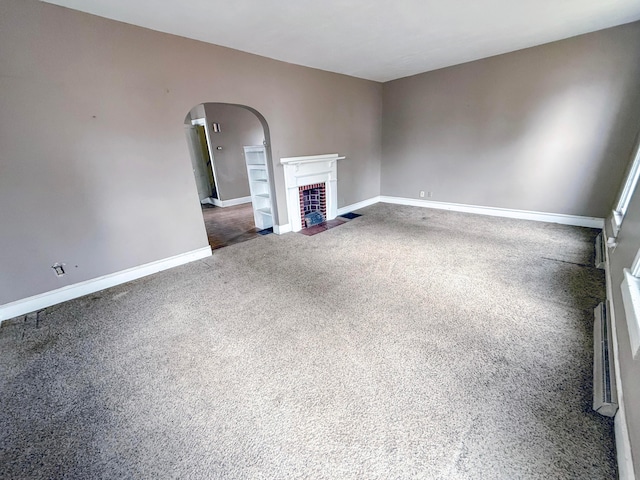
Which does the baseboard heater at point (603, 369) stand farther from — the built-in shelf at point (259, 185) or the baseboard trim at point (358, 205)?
the built-in shelf at point (259, 185)

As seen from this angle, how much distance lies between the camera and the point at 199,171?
6719mm

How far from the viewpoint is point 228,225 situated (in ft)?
16.6

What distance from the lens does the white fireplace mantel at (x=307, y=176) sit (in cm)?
423

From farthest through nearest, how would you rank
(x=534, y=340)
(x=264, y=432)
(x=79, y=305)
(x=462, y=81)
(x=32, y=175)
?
(x=462, y=81) → (x=79, y=305) → (x=32, y=175) → (x=534, y=340) → (x=264, y=432)

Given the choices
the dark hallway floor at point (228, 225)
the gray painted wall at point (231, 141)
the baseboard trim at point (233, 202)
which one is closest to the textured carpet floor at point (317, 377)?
the dark hallway floor at point (228, 225)

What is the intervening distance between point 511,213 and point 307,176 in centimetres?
366

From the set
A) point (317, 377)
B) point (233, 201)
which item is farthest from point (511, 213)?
point (233, 201)

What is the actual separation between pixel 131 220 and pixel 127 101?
1238 mm

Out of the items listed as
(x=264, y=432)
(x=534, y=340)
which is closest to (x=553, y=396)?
(x=534, y=340)

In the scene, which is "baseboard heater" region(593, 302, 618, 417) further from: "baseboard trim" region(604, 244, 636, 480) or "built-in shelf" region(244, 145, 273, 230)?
"built-in shelf" region(244, 145, 273, 230)

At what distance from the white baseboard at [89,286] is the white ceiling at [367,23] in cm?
249

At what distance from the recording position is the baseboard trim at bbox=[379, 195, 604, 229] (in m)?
3.94

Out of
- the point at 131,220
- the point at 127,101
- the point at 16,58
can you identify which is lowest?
the point at 131,220

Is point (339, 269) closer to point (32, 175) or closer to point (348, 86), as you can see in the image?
point (32, 175)
